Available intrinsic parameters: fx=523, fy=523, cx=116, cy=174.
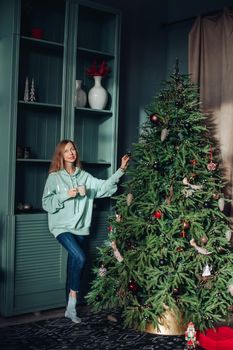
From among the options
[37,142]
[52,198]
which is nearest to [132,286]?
[52,198]

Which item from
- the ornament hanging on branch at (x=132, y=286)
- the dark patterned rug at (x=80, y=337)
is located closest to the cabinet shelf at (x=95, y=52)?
the ornament hanging on branch at (x=132, y=286)

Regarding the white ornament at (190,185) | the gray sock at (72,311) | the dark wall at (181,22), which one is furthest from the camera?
the dark wall at (181,22)

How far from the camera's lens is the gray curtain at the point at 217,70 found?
14.7ft

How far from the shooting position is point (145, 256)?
3.67m

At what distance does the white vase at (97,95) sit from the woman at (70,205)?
584mm

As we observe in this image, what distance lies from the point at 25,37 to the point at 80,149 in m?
1.16

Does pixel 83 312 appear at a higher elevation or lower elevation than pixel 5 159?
lower

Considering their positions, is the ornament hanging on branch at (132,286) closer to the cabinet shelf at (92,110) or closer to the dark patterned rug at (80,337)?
the dark patterned rug at (80,337)

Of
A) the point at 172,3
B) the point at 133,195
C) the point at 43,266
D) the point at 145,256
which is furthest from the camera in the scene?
the point at 172,3

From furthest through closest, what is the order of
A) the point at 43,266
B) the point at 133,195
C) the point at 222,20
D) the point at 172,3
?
the point at 172,3, the point at 222,20, the point at 43,266, the point at 133,195

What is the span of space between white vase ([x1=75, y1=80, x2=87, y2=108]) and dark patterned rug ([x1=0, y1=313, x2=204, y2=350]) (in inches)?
72.9

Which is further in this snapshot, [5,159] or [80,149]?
[80,149]

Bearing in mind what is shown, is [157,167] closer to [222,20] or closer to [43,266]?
[43,266]

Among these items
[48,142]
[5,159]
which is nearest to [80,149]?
[48,142]
